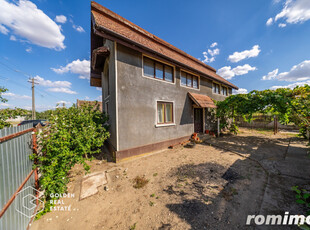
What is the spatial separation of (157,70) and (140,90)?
202 cm

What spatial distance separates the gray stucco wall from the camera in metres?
5.65

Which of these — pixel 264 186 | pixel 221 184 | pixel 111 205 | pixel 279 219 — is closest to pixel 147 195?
pixel 111 205

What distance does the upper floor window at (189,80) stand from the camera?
8.77 meters

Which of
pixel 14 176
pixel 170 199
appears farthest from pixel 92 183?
pixel 170 199

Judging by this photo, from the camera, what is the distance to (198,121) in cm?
1029

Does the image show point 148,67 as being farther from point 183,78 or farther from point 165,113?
point 183,78

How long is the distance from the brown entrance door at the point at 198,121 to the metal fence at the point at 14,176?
32.6 feet

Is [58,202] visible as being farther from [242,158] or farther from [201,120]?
[201,120]

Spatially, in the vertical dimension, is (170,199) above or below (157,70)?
below

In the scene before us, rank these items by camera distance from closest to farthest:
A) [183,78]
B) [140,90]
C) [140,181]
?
[140,181] < [140,90] < [183,78]

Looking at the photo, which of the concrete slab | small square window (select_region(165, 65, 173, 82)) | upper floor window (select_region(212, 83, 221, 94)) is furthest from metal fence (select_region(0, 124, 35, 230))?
upper floor window (select_region(212, 83, 221, 94))

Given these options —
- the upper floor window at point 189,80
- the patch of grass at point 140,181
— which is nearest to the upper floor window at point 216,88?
the upper floor window at point 189,80

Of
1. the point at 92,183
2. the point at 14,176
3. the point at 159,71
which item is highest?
the point at 159,71
